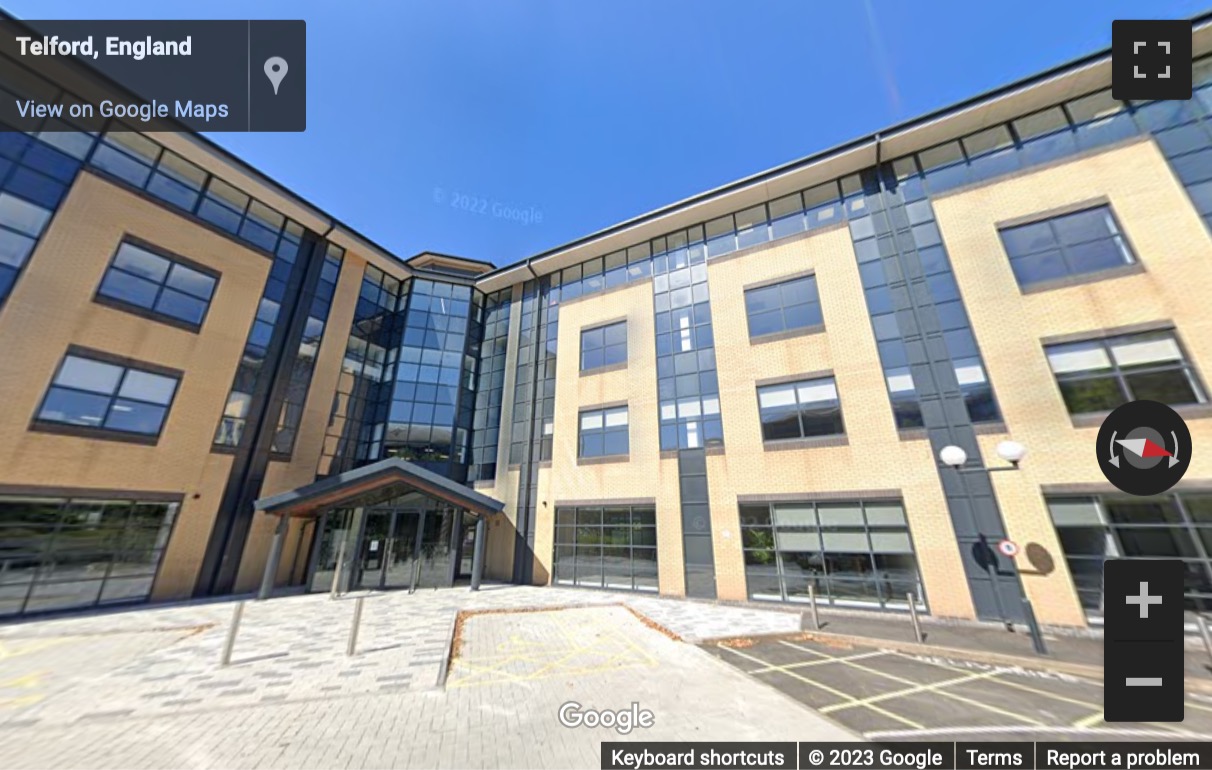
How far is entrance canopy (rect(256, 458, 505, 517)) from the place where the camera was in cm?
1502

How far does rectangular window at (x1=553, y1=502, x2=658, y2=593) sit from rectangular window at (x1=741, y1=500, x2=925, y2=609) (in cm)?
384

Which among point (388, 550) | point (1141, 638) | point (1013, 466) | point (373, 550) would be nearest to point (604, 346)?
point (388, 550)

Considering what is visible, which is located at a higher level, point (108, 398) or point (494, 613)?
point (108, 398)

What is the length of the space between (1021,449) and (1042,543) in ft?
10.0

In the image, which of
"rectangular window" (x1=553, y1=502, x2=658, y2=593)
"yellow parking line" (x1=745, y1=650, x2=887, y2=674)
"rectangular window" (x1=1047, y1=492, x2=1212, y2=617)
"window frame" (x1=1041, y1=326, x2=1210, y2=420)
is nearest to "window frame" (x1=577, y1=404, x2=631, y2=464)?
"rectangular window" (x1=553, y1=502, x2=658, y2=593)

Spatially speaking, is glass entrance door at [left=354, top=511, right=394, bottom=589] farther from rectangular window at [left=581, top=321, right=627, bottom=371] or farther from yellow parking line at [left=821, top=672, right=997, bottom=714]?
yellow parking line at [left=821, top=672, right=997, bottom=714]

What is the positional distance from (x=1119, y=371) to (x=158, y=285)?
3042 centimetres

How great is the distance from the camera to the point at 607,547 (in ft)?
55.9

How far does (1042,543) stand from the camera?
10695 mm

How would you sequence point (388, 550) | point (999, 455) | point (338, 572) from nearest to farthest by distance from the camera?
point (999, 455) < point (338, 572) < point (388, 550)

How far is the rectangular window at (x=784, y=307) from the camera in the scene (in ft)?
50.7

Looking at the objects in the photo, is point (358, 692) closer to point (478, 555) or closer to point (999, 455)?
point (478, 555)

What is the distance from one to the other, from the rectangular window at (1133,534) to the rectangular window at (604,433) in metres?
13.3

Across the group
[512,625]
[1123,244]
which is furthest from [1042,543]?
[512,625]
